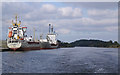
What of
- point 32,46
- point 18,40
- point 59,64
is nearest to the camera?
point 59,64

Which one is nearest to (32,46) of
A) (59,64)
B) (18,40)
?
(18,40)

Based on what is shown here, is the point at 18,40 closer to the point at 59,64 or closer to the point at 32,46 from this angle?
the point at 32,46

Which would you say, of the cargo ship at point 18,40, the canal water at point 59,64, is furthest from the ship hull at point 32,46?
the canal water at point 59,64

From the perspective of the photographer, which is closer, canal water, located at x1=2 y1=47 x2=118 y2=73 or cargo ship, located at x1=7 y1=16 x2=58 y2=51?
canal water, located at x1=2 y1=47 x2=118 y2=73

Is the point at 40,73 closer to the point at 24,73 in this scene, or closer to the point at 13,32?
the point at 24,73

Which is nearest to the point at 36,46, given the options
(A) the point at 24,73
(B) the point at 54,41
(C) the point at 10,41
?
(C) the point at 10,41

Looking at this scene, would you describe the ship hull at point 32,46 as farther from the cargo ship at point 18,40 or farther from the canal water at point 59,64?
the canal water at point 59,64

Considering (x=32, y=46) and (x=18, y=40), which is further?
(x=32, y=46)

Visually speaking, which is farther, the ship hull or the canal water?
the ship hull

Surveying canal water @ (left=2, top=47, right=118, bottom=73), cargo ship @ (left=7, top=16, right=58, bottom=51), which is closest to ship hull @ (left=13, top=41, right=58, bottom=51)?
cargo ship @ (left=7, top=16, right=58, bottom=51)

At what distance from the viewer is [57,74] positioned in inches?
995

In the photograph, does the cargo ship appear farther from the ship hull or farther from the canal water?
the canal water

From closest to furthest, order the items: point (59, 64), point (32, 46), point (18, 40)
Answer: point (59, 64), point (18, 40), point (32, 46)

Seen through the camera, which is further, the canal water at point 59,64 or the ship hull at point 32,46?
the ship hull at point 32,46
